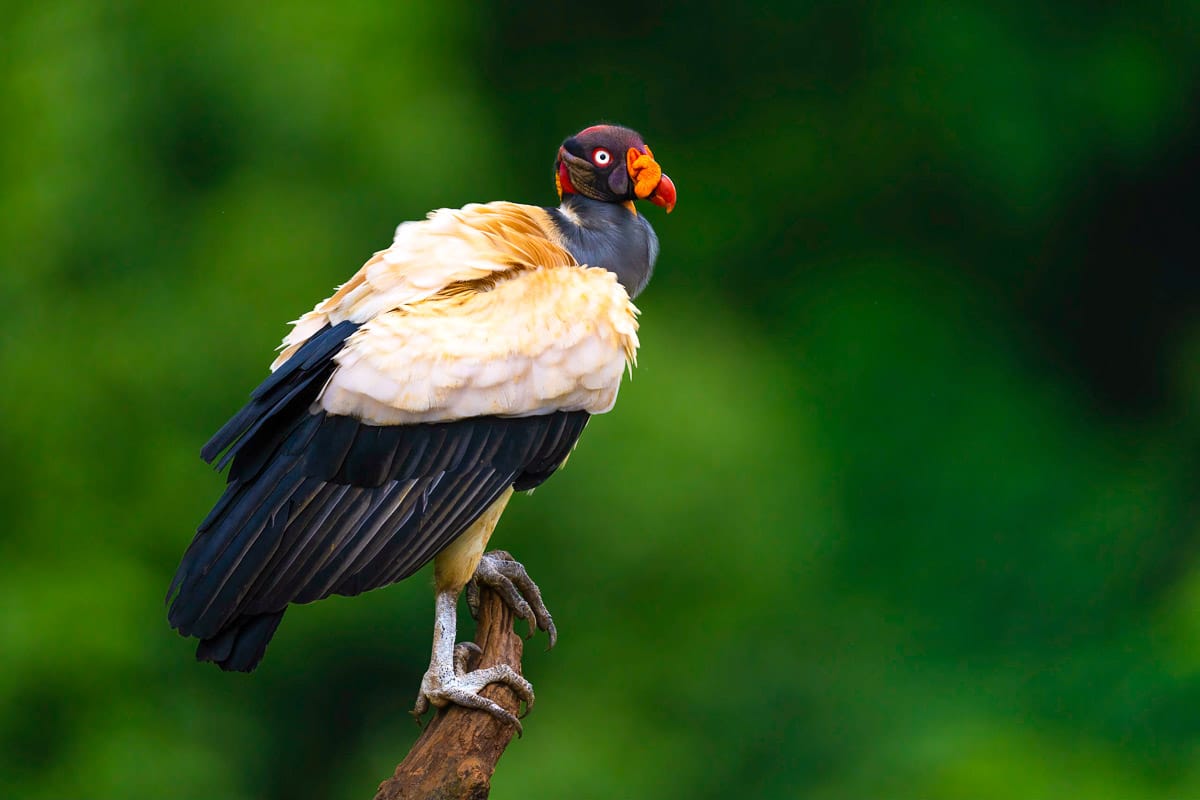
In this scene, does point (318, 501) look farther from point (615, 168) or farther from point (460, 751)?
point (615, 168)

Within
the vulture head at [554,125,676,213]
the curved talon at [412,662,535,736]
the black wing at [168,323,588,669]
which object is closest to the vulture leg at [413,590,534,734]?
the curved talon at [412,662,535,736]

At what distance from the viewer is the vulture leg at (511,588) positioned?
3.36 m

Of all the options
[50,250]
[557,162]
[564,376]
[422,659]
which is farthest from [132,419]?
[564,376]

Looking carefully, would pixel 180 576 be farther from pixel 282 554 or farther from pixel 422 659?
pixel 422 659

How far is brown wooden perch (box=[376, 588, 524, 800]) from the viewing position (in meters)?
2.90

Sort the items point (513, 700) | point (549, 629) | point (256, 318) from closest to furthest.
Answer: point (513, 700), point (549, 629), point (256, 318)

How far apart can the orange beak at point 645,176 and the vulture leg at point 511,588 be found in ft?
2.78

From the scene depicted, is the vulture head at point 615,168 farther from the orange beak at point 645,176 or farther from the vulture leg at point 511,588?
the vulture leg at point 511,588

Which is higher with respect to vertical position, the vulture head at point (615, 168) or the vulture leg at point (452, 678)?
the vulture head at point (615, 168)

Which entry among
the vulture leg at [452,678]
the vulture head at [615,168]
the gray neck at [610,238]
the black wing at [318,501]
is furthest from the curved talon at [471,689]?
the vulture head at [615,168]

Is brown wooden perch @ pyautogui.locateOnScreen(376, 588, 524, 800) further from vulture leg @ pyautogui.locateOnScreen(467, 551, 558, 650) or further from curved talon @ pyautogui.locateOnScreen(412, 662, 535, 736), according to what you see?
vulture leg @ pyautogui.locateOnScreen(467, 551, 558, 650)

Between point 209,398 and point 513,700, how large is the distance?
2.92 m

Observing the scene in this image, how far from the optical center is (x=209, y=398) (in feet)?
18.6

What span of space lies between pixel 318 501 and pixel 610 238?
35.7 inches
